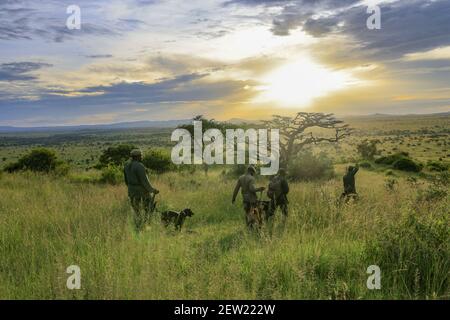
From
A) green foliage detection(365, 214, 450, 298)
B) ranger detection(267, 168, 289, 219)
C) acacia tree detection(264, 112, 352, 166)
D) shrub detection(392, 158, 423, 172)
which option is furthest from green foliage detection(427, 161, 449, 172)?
green foliage detection(365, 214, 450, 298)

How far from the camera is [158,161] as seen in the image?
1197 inches

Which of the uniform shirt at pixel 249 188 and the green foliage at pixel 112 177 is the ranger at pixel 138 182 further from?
the green foliage at pixel 112 177

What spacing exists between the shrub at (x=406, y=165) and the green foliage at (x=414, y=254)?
32381mm

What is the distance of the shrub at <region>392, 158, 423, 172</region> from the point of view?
117 ft

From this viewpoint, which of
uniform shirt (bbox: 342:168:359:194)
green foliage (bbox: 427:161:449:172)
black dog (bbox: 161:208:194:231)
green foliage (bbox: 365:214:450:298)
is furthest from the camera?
green foliage (bbox: 427:161:449:172)

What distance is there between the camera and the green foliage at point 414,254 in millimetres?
4988

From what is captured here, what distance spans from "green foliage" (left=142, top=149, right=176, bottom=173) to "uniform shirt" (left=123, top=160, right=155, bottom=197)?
68.4 feet

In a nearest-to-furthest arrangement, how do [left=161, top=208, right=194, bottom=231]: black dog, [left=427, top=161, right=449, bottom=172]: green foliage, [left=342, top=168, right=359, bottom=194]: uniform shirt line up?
[left=161, top=208, right=194, bottom=231]: black dog, [left=342, top=168, right=359, bottom=194]: uniform shirt, [left=427, top=161, right=449, bottom=172]: green foliage

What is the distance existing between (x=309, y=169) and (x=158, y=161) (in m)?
10.8

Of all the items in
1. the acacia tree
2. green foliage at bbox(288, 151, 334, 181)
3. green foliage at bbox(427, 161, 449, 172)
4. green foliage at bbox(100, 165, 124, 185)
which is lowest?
green foliage at bbox(427, 161, 449, 172)

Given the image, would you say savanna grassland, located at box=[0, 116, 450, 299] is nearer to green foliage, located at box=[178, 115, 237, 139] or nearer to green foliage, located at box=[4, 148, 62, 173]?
green foliage, located at box=[4, 148, 62, 173]

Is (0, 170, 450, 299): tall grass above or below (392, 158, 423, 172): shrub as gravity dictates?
above
